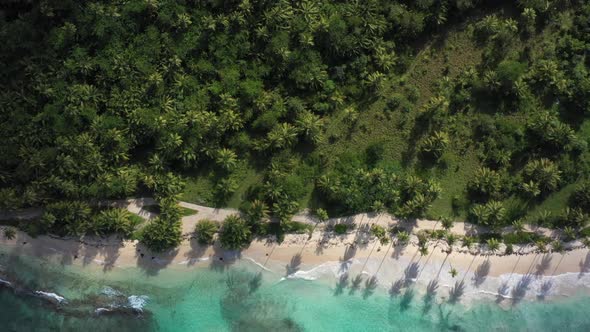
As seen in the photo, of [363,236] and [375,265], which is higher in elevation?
[363,236]

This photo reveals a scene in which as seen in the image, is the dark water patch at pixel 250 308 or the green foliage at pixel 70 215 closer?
the green foliage at pixel 70 215

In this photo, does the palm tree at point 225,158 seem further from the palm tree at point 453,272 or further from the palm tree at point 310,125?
the palm tree at point 453,272

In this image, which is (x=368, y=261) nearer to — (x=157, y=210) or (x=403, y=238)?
(x=403, y=238)

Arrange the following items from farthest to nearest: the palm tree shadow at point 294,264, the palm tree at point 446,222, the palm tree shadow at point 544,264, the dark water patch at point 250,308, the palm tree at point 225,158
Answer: the palm tree shadow at point 294,264 → the palm tree shadow at point 544,264 → the dark water patch at point 250,308 → the palm tree at point 446,222 → the palm tree at point 225,158

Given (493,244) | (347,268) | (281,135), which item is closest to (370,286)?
(347,268)

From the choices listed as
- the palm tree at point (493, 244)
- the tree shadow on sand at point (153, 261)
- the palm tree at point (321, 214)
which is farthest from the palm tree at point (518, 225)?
the tree shadow on sand at point (153, 261)

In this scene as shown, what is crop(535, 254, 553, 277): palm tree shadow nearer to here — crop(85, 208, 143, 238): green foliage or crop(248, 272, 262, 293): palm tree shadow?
crop(248, 272, 262, 293): palm tree shadow

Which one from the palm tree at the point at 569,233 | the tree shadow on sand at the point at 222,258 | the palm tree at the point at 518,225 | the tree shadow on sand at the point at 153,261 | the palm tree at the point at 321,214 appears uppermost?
the palm tree at the point at 569,233
